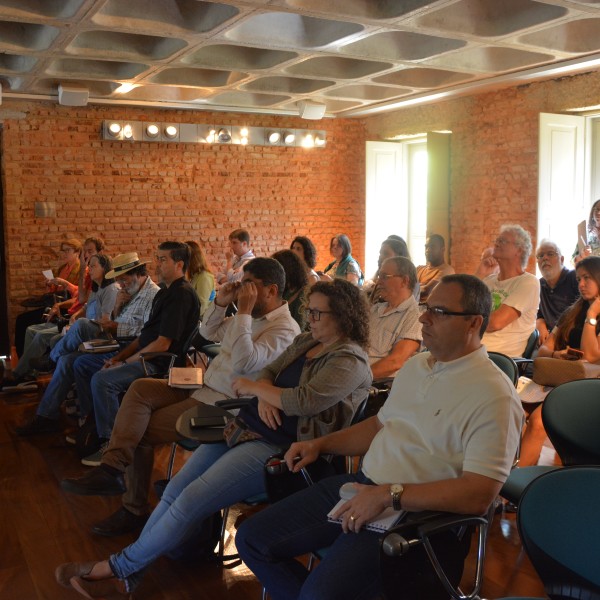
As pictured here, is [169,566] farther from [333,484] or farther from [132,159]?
[132,159]

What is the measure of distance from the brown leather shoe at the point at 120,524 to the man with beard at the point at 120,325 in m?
1.70

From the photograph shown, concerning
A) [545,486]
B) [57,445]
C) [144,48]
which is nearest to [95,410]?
[57,445]

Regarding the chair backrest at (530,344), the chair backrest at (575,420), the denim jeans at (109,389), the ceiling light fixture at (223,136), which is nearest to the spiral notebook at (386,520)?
the chair backrest at (575,420)

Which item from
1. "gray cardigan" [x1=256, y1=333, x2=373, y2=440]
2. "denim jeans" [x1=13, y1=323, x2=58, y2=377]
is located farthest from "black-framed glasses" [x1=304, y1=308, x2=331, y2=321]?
"denim jeans" [x1=13, y1=323, x2=58, y2=377]

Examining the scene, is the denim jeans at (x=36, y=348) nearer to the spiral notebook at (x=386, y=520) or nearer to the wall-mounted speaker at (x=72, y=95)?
the wall-mounted speaker at (x=72, y=95)

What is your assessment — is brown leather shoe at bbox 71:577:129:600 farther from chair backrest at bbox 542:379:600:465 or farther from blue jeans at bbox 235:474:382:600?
chair backrest at bbox 542:379:600:465

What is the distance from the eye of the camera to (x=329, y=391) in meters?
2.72

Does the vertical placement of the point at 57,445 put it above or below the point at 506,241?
below

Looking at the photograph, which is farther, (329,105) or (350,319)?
(329,105)

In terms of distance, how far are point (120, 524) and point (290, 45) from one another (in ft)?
14.7

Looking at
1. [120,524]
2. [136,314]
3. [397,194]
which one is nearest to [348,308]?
[120,524]

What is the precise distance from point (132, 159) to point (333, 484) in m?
7.99

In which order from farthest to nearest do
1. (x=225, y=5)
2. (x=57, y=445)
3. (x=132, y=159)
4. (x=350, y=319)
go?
(x=132, y=159) → (x=225, y=5) → (x=57, y=445) → (x=350, y=319)

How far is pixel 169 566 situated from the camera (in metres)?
Answer: 3.24
